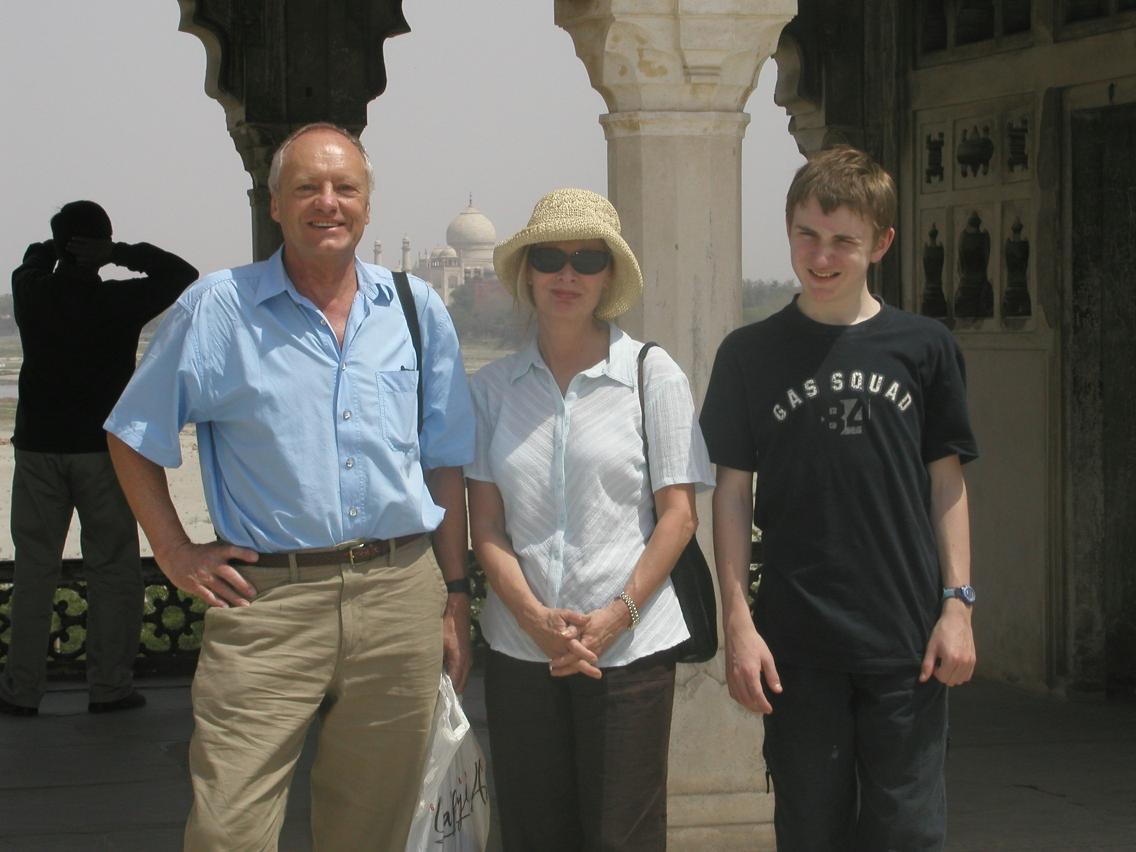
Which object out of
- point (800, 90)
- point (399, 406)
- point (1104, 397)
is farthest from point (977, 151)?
point (399, 406)

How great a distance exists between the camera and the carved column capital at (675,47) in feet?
13.6

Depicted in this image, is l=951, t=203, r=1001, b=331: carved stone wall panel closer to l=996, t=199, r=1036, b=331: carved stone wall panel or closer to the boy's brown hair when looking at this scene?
l=996, t=199, r=1036, b=331: carved stone wall panel

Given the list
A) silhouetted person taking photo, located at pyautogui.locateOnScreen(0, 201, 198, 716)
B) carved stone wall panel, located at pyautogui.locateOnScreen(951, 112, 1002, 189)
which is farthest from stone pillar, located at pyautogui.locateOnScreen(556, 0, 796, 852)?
carved stone wall panel, located at pyautogui.locateOnScreen(951, 112, 1002, 189)

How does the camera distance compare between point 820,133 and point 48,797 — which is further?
point 820,133

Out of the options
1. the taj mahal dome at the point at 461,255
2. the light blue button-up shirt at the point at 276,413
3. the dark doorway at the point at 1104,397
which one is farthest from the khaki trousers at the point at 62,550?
the taj mahal dome at the point at 461,255

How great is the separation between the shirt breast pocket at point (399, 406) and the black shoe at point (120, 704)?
380cm

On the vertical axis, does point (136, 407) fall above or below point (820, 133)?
below

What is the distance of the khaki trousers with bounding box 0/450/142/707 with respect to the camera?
20.5 feet

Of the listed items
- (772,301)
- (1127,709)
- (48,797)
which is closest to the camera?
(48,797)

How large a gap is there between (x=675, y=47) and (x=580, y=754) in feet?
5.77

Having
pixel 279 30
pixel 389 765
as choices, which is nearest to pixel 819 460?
pixel 389 765

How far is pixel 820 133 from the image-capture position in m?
7.40

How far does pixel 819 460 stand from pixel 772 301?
22.6 m

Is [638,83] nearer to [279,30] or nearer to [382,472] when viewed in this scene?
[382,472]
